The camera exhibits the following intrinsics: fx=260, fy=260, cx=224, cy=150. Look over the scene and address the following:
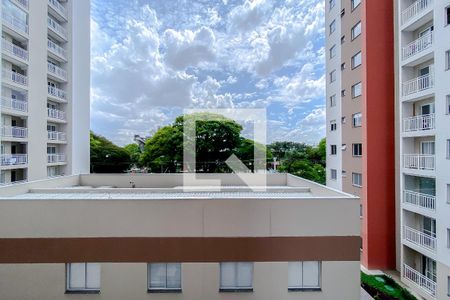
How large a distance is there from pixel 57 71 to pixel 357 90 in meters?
16.5

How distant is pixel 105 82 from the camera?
2016cm

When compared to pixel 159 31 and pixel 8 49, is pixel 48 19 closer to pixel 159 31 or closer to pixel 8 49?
pixel 8 49

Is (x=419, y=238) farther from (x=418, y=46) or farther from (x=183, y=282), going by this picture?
(x=183, y=282)

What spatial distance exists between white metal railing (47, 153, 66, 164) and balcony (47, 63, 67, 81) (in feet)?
15.5

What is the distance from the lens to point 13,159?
12.3m

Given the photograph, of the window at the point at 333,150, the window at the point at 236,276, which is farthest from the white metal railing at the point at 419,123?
the window at the point at 236,276

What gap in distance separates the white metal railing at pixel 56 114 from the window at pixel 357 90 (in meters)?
16.0

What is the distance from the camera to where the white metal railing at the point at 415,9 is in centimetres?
822

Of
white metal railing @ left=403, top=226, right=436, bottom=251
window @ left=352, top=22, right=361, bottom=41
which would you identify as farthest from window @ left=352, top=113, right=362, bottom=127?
white metal railing @ left=403, top=226, right=436, bottom=251

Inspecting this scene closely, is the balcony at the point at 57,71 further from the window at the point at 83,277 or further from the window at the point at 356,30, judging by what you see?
the window at the point at 356,30

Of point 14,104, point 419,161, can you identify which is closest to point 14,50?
point 14,104

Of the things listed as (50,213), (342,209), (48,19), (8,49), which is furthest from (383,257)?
(48,19)

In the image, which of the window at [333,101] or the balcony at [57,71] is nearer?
the window at [333,101]

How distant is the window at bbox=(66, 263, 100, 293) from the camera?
4.21 m
